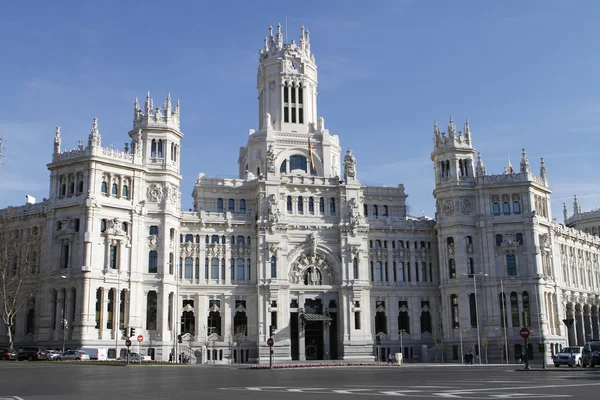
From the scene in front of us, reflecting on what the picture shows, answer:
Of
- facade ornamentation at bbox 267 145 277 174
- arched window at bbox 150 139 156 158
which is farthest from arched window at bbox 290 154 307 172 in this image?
arched window at bbox 150 139 156 158

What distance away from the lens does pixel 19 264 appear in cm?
8906

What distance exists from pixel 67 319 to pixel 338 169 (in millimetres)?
47991

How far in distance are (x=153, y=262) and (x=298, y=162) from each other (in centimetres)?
2874

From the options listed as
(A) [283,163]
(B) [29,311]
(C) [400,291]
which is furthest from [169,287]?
(C) [400,291]

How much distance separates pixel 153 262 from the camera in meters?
91.9

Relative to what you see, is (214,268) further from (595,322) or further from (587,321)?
(595,322)

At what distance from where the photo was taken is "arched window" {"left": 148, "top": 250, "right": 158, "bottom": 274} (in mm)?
91688

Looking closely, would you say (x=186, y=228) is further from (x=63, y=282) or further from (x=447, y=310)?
(x=447, y=310)

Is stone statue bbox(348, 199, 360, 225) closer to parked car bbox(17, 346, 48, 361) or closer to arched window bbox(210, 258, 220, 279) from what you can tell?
arched window bbox(210, 258, 220, 279)

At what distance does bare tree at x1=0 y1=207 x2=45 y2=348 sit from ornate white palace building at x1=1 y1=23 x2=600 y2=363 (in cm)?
156

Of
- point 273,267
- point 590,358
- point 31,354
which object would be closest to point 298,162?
point 273,267

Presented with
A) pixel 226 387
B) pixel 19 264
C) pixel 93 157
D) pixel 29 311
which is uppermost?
pixel 93 157

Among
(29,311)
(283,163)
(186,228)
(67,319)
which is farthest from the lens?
(283,163)

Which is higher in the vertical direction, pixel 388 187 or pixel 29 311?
pixel 388 187
